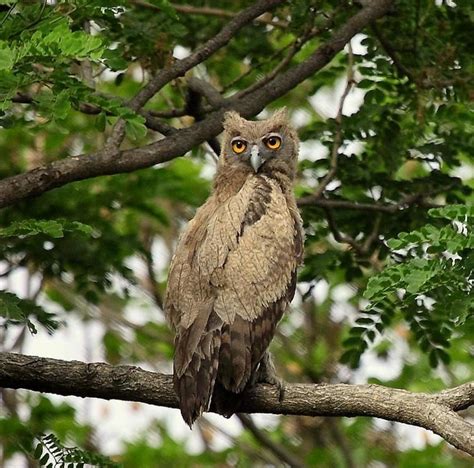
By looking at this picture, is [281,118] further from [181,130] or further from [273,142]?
[181,130]

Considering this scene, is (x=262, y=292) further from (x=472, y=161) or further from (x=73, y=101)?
(x=472, y=161)

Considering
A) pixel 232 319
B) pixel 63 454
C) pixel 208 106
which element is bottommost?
pixel 63 454

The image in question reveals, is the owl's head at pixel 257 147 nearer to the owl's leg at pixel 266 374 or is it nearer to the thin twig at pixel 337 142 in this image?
the thin twig at pixel 337 142

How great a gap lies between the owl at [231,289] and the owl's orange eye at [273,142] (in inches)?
23.2

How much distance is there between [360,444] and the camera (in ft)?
38.1

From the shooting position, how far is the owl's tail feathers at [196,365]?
5727 mm

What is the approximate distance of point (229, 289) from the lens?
606 cm

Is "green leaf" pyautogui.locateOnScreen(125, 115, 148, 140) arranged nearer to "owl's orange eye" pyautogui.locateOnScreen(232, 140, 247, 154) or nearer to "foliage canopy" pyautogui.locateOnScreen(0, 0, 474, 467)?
"foliage canopy" pyautogui.locateOnScreen(0, 0, 474, 467)

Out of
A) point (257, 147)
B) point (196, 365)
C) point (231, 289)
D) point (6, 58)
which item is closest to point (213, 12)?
point (257, 147)

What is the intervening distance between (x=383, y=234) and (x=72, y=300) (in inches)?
195

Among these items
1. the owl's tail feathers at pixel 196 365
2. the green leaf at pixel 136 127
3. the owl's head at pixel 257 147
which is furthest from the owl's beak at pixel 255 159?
the owl's tail feathers at pixel 196 365

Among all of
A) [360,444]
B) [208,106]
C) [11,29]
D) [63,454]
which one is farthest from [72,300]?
[11,29]

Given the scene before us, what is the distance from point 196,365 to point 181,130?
1663 mm

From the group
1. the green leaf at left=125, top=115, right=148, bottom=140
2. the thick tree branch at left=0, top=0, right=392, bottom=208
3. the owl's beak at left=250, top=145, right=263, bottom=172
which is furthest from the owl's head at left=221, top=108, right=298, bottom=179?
the green leaf at left=125, top=115, right=148, bottom=140
